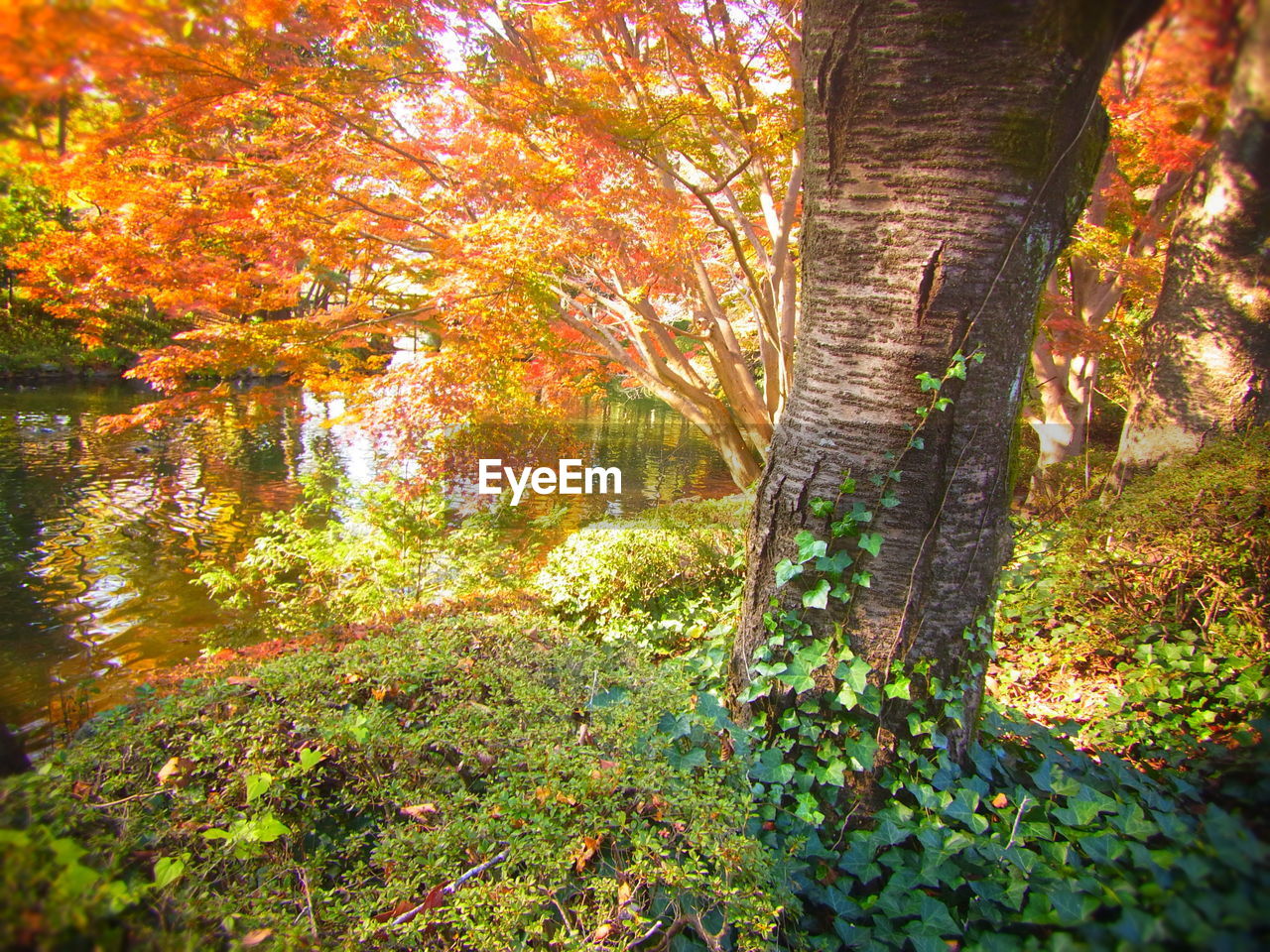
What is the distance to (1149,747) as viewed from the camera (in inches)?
91.0

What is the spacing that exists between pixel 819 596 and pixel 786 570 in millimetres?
122

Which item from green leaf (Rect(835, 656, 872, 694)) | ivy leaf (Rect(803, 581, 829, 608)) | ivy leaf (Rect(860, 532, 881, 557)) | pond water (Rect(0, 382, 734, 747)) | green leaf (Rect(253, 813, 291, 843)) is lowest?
pond water (Rect(0, 382, 734, 747))

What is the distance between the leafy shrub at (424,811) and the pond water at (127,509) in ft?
1.79

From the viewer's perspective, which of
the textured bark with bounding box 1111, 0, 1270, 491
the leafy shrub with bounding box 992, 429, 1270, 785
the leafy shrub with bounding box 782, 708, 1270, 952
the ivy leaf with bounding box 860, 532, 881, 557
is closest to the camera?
the leafy shrub with bounding box 782, 708, 1270, 952

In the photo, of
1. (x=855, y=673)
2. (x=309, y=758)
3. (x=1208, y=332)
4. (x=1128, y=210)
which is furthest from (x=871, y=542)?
(x=1128, y=210)

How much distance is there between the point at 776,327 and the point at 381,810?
596 centimetres

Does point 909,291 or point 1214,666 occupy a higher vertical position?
point 909,291

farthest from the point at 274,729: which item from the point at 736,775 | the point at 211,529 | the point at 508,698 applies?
the point at 211,529

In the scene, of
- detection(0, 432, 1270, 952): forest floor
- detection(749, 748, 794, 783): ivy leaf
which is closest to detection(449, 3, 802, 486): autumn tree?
detection(0, 432, 1270, 952): forest floor

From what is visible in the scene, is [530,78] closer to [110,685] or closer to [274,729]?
[274,729]

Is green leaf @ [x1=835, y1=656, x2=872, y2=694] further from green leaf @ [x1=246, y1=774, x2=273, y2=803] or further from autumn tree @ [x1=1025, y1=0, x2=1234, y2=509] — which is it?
green leaf @ [x1=246, y1=774, x2=273, y2=803]

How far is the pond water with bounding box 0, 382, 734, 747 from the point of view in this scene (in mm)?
5000

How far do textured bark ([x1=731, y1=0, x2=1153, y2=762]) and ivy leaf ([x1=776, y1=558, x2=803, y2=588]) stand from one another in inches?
2.5

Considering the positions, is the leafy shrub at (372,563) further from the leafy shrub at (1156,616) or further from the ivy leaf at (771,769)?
the leafy shrub at (1156,616)
